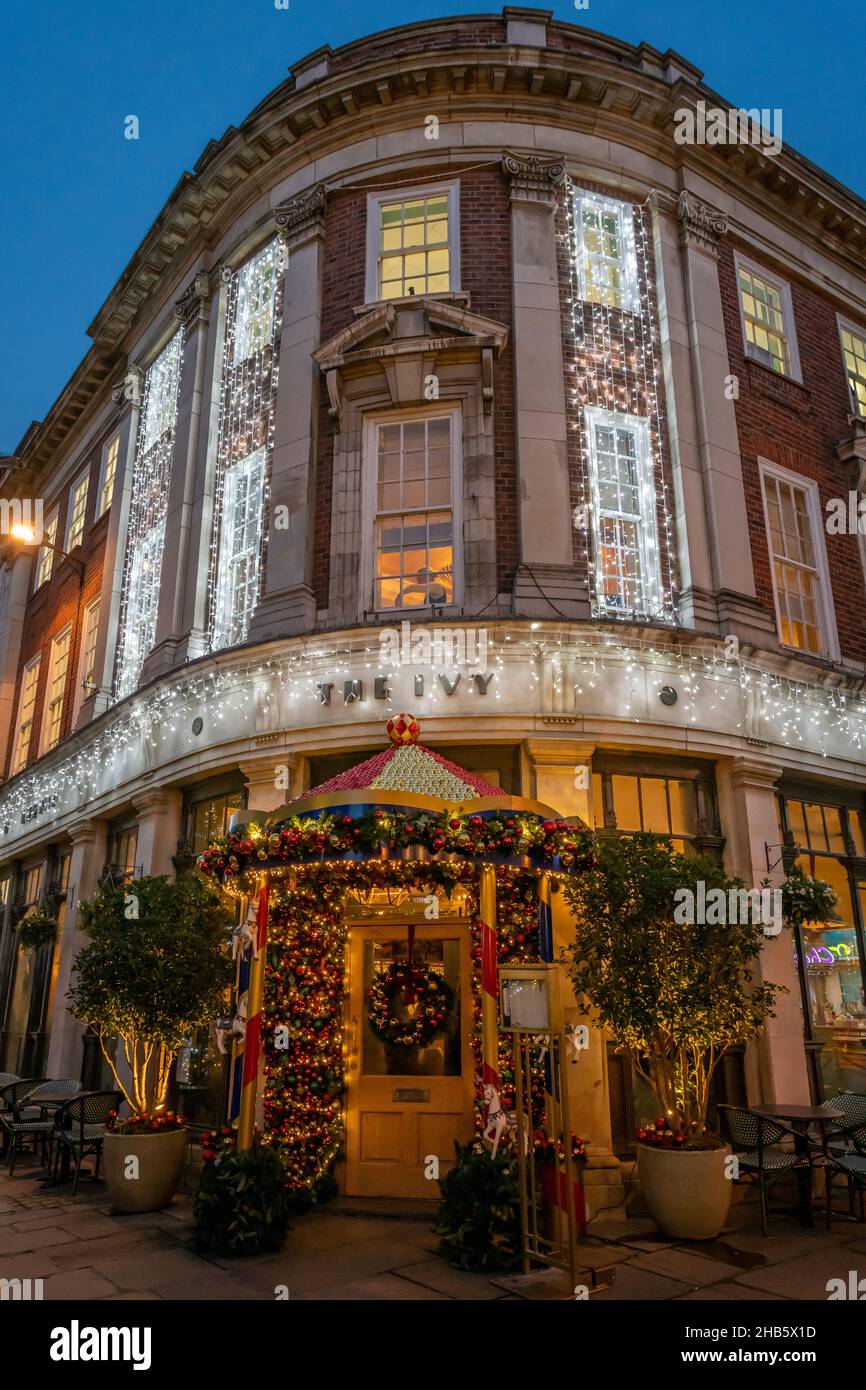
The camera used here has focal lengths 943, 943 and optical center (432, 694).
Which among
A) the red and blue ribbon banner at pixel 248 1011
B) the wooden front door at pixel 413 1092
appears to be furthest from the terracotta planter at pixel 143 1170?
the wooden front door at pixel 413 1092

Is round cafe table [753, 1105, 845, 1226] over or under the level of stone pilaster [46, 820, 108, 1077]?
under

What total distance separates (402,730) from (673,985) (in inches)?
136

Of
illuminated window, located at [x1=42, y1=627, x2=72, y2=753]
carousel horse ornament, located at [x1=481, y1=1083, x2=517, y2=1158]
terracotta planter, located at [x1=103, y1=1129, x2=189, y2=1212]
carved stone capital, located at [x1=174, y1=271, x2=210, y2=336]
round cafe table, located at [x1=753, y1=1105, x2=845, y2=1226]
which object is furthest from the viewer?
illuminated window, located at [x1=42, y1=627, x2=72, y2=753]

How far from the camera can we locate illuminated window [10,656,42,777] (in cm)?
2281

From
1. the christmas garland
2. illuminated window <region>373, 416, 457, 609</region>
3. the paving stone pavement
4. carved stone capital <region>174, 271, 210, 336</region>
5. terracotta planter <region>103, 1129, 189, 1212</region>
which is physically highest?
carved stone capital <region>174, 271, 210, 336</region>

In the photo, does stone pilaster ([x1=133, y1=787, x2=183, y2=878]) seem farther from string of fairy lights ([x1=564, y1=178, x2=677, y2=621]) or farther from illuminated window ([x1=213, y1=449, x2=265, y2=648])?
string of fairy lights ([x1=564, y1=178, x2=677, y2=621])

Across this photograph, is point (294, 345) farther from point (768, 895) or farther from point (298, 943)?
point (768, 895)

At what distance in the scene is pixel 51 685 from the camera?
21.7 meters

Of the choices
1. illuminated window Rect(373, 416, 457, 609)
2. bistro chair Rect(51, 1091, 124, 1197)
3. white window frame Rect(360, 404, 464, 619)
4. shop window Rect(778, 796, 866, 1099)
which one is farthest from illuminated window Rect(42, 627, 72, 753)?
shop window Rect(778, 796, 866, 1099)

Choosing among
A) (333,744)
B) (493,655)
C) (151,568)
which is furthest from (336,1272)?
(151,568)

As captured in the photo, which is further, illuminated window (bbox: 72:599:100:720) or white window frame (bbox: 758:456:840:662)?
illuminated window (bbox: 72:599:100:720)

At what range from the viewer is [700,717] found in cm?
1165

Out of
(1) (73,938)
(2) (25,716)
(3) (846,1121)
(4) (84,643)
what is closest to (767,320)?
(3) (846,1121)

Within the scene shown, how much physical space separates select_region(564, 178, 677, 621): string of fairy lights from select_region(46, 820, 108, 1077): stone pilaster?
9759mm
